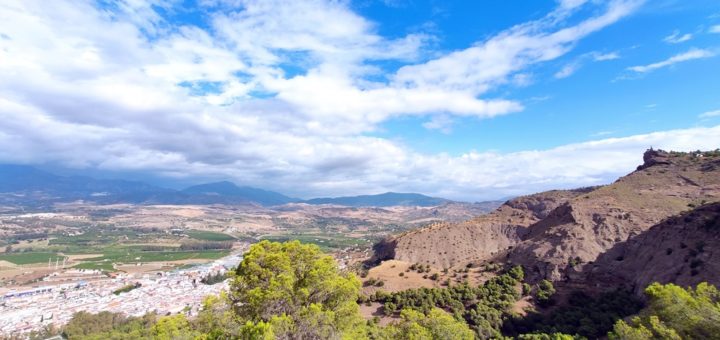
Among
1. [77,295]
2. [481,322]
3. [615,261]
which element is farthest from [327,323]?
[77,295]

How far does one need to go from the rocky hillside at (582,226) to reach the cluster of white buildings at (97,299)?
149ft

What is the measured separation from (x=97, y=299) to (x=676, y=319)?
10014 cm

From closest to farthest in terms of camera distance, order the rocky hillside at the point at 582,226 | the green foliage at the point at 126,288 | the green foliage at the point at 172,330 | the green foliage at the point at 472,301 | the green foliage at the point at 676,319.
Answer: the green foliage at the point at 676,319 < the green foliage at the point at 172,330 < the green foliage at the point at 472,301 < the rocky hillside at the point at 582,226 < the green foliage at the point at 126,288

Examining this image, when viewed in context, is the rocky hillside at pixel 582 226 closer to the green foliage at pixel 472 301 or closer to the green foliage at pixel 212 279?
the green foliage at pixel 472 301

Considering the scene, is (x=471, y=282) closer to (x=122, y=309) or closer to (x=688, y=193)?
(x=688, y=193)

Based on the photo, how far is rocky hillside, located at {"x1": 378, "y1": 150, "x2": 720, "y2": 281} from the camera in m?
53.5

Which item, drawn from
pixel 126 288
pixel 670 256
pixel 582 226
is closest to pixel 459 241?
pixel 582 226

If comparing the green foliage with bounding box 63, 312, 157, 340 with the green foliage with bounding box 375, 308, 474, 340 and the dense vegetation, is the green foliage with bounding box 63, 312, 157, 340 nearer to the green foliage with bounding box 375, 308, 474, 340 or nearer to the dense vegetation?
the dense vegetation

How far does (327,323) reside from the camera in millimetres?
16078

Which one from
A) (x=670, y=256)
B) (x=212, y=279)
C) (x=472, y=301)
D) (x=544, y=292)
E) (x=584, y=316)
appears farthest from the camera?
(x=212, y=279)

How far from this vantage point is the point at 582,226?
2260 inches

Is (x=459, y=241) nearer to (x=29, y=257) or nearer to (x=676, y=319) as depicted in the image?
(x=676, y=319)

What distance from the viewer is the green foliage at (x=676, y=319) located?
55.8 ft

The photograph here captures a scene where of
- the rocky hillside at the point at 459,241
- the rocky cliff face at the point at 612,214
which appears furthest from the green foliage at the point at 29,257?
the rocky cliff face at the point at 612,214
